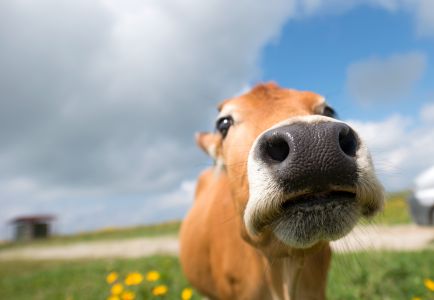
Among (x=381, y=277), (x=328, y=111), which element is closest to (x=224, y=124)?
(x=328, y=111)

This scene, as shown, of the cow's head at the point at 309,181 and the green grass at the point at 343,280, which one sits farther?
the green grass at the point at 343,280

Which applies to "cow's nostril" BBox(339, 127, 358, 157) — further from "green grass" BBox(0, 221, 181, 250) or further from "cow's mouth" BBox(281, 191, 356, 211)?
"green grass" BBox(0, 221, 181, 250)

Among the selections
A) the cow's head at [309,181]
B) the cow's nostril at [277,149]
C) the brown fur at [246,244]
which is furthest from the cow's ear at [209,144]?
the cow's nostril at [277,149]

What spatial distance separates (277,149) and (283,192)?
0.23 meters

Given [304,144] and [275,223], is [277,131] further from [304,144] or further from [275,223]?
[275,223]

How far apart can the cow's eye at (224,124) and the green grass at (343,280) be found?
152 centimetres

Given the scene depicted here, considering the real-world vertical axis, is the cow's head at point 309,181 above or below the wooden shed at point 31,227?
below

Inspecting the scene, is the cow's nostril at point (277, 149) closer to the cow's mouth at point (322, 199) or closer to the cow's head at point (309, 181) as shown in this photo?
the cow's head at point (309, 181)

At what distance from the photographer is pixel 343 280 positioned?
206 inches

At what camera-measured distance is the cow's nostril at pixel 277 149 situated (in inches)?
79.1

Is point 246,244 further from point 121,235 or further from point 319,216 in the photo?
point 121,235

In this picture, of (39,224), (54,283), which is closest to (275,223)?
(54,283)

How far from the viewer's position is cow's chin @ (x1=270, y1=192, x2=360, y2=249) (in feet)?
6.61

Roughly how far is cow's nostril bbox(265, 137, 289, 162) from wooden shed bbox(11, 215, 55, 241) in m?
48.3
